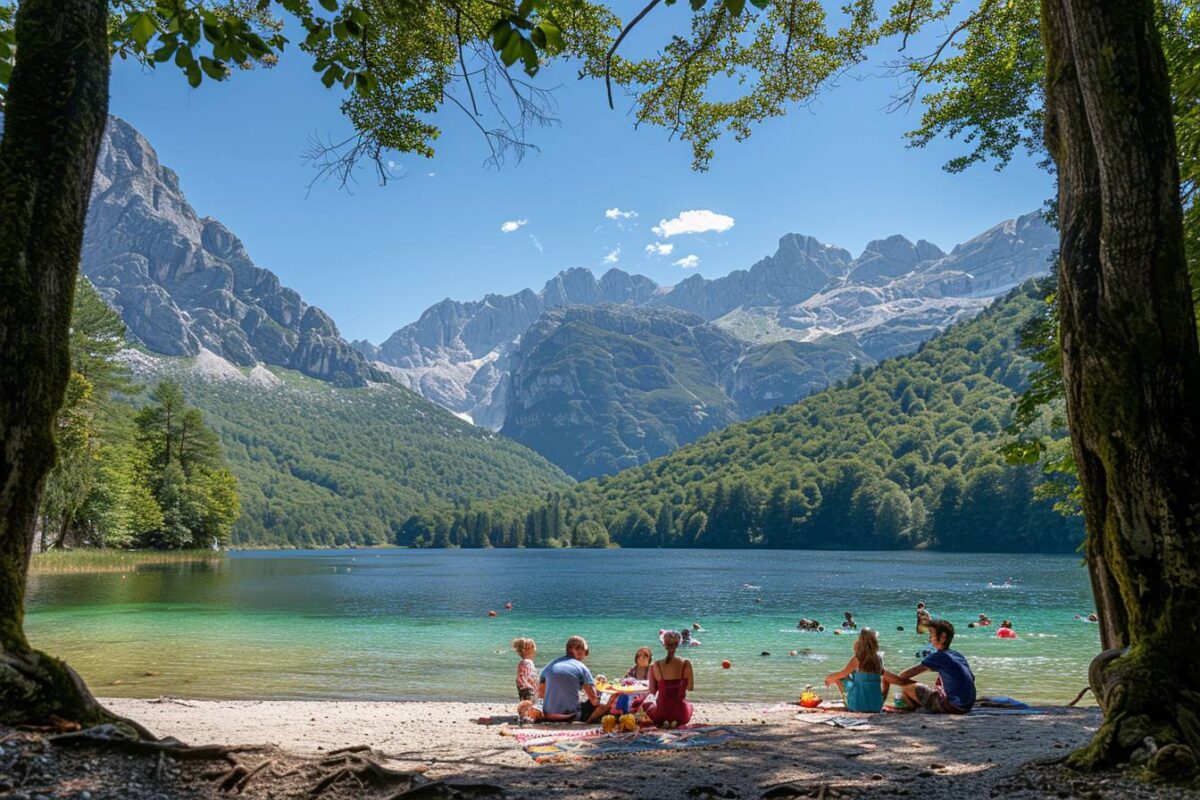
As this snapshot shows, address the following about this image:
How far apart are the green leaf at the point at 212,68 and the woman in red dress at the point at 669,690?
343 inches

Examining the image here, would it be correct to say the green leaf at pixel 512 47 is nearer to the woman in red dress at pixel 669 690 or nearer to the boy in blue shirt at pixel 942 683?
the woman in red dress at pixel 669 690

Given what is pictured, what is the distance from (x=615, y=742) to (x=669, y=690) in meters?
1.80

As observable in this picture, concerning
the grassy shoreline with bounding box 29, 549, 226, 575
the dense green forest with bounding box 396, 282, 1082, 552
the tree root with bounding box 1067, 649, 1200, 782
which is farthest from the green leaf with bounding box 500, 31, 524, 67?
the dense green forest with bounding box 396, 282, 1082, 552

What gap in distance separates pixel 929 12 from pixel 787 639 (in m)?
25.3

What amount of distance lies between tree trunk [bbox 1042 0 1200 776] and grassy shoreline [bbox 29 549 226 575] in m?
56.8

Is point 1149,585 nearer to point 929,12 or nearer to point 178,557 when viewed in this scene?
point 929,12

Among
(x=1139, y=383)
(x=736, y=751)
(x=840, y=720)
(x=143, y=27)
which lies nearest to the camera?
(x=143, y=27)

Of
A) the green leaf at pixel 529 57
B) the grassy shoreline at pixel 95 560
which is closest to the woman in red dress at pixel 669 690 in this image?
the green leaf at pixel 529 57

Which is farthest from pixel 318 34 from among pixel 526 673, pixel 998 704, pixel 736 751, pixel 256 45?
pixel 998 704

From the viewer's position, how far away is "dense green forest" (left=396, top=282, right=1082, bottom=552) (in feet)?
402

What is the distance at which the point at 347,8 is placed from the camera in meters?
6.19

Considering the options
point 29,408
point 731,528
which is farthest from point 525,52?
point 731,528

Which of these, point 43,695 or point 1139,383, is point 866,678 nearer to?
point 1139,383

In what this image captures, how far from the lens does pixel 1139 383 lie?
557cm
